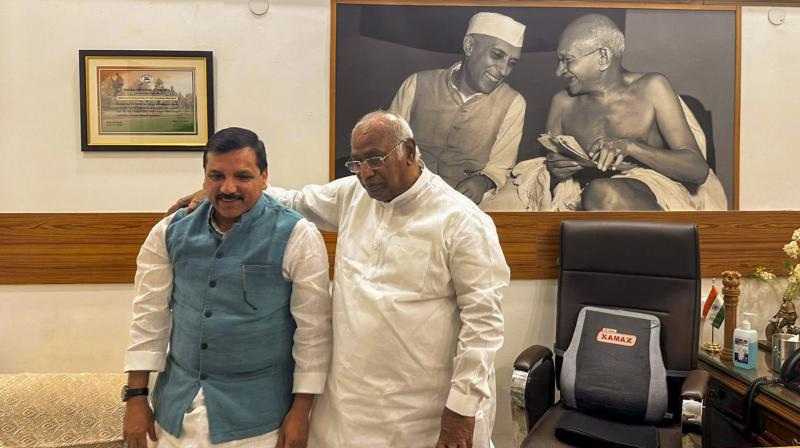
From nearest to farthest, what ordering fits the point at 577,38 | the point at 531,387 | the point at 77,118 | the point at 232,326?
the point at 232,326 → the point at 531,387 → the point at 77,118 → the point at 577,38

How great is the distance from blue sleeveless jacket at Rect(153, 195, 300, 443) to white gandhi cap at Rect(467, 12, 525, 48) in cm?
143

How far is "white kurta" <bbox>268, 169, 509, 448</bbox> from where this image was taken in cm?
153

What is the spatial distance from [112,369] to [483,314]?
5.98 ft

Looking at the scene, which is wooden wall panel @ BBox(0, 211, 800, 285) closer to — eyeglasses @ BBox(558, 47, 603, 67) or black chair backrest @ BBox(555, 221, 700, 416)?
black chair backrest @ BBox(555, 221, 700, 416)

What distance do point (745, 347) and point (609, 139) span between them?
3.30 ft

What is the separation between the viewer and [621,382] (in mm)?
2154

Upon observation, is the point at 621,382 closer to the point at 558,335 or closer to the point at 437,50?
the point at 558,335

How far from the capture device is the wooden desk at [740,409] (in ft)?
6.37

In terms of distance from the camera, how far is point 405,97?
97.7 inches

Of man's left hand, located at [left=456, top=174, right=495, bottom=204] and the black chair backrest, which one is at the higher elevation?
man's left hand, located at [left=456, top=174, right=495, bottom=204]

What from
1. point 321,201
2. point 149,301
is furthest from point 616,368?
point 149,301

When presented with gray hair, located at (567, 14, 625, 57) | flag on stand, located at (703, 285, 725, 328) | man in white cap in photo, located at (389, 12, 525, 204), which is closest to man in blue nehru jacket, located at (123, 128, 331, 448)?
man in white cap in photo, located at (389, 12, 525, 204)

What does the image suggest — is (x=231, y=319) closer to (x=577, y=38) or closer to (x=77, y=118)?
(x=77, y=118)

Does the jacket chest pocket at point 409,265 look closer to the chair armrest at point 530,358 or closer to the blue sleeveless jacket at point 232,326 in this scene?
the blue sleeveless jacket at point 232,326
